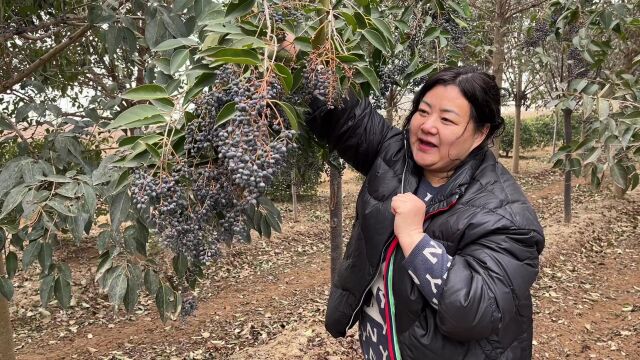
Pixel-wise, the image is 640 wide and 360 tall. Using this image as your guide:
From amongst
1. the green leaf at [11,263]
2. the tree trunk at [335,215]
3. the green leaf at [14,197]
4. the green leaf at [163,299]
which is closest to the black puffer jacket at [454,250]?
the green leaf at [163,299]

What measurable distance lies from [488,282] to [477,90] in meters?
0.52

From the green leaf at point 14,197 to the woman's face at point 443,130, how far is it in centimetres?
112

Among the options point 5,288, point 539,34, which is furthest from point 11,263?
point 539,34

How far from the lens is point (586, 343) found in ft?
13.1

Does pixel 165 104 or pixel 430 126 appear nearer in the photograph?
pixel 165 104

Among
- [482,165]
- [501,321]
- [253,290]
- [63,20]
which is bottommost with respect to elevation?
[253,290]

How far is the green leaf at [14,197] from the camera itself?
1.39 metres

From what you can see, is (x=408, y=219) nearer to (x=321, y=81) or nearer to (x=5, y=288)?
(x=321, y=81)

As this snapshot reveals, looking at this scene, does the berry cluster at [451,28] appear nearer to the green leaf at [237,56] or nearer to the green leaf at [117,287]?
the green leaf at [237,56]

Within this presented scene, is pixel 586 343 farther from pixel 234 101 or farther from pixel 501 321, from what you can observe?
pixel 234 101

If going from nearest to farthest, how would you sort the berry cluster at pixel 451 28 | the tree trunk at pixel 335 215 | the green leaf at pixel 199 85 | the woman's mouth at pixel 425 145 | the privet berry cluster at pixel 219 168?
the privet berry cluster at pixel 219 168, the green leaf at pixel 199 85, the woman's mouth at pixel 425 145, the berry cluster at pixel 451 28, the tree trunk at pixel 335 215

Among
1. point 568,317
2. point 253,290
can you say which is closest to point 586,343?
point 568,317

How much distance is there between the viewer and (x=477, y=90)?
4.61 ft

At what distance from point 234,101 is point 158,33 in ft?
2.69
